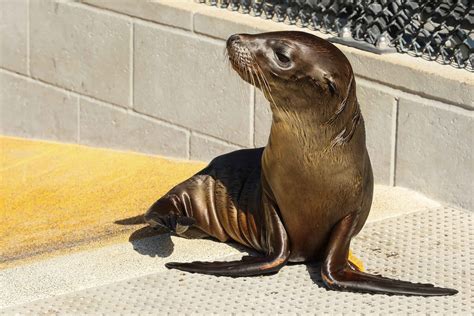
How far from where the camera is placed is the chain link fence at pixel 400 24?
6551 millimetres

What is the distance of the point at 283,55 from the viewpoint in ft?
16.7

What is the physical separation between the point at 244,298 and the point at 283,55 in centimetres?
105

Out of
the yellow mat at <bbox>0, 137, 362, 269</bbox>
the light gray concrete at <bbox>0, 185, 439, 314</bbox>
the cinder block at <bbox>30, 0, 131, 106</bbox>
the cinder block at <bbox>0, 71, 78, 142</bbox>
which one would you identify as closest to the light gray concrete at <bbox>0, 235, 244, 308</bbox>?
the light gray concrete at <bbox>0, 185, 439, 314</bbox>

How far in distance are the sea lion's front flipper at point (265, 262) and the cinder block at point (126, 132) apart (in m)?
2.83

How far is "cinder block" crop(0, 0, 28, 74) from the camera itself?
9500mm

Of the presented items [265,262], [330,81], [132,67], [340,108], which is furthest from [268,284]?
[132,67]

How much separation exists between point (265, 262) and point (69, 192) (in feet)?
9.25

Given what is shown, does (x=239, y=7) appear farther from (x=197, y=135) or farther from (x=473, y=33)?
(x=473, y=33)

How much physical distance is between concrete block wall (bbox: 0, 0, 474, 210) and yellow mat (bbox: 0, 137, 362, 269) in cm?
19

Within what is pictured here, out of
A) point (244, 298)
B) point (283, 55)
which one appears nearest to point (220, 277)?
point (244, 298)

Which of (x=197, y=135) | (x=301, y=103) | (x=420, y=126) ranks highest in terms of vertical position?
(x=301, y=103)

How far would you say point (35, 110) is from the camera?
31.6 feet

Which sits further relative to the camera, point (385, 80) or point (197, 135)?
point (197, 135)

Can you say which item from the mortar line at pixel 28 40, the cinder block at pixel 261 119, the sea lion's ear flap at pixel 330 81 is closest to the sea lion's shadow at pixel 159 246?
the sea lion's ear flap at pixel 330 81
